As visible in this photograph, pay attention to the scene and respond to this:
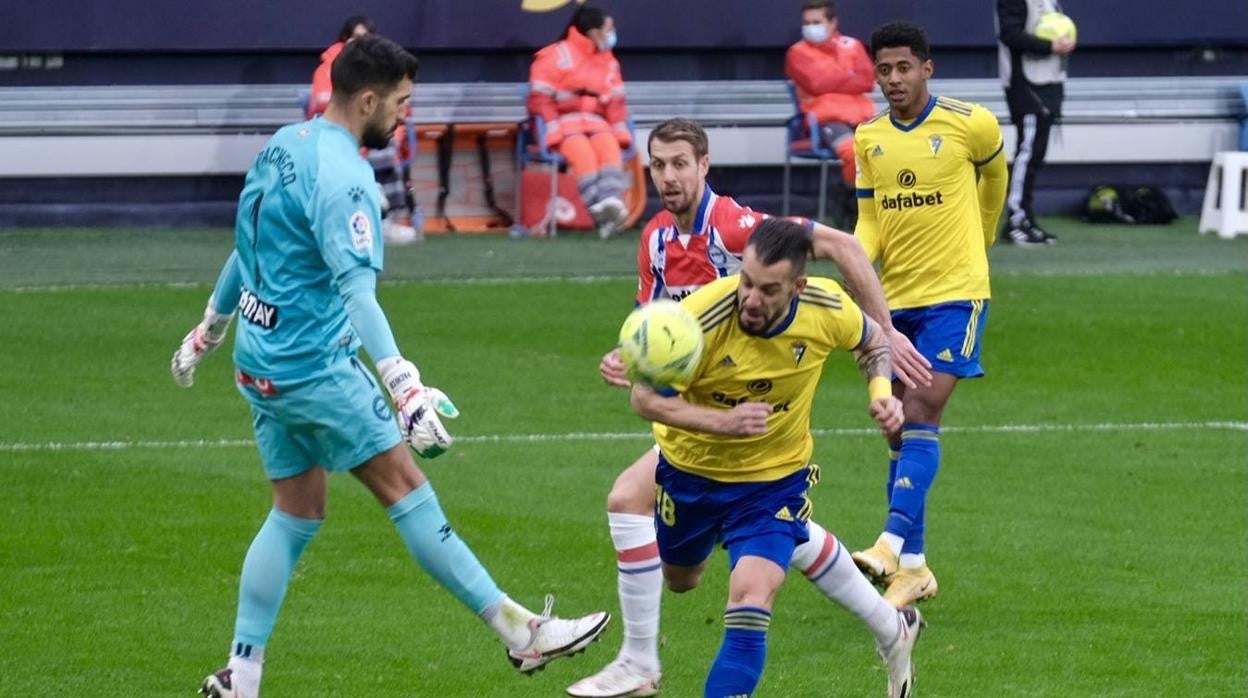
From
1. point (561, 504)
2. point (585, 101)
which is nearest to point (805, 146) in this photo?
point (585, 101)

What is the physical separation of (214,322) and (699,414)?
6.02 feet

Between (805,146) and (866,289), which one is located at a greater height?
(866,289)

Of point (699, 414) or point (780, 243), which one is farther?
point (699, 414)

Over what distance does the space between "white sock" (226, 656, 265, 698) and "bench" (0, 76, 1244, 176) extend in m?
14.0

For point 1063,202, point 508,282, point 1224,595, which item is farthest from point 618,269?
point 1224,595

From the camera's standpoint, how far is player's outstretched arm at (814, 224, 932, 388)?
7.59 meters

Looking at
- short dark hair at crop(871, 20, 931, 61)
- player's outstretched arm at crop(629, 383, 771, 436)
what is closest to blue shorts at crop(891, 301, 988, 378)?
short dark hair at crop(871, 20, 931, 61)

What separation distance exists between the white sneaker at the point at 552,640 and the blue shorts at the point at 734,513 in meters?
0.46

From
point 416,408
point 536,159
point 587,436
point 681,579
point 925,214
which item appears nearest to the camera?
point 416,408

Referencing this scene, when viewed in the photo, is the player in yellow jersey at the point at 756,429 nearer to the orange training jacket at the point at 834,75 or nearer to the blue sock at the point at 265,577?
the blue sock at the point at 265,577

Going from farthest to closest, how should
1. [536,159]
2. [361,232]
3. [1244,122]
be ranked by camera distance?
[1244,122] → [536,159] → [361,232]

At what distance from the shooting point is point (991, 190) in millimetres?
9805

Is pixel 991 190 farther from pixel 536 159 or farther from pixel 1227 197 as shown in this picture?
pixel 1227 197

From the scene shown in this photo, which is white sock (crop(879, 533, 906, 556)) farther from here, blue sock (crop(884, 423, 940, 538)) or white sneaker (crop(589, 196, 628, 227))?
white sneaker (crop(589, 196, 628, 227))
